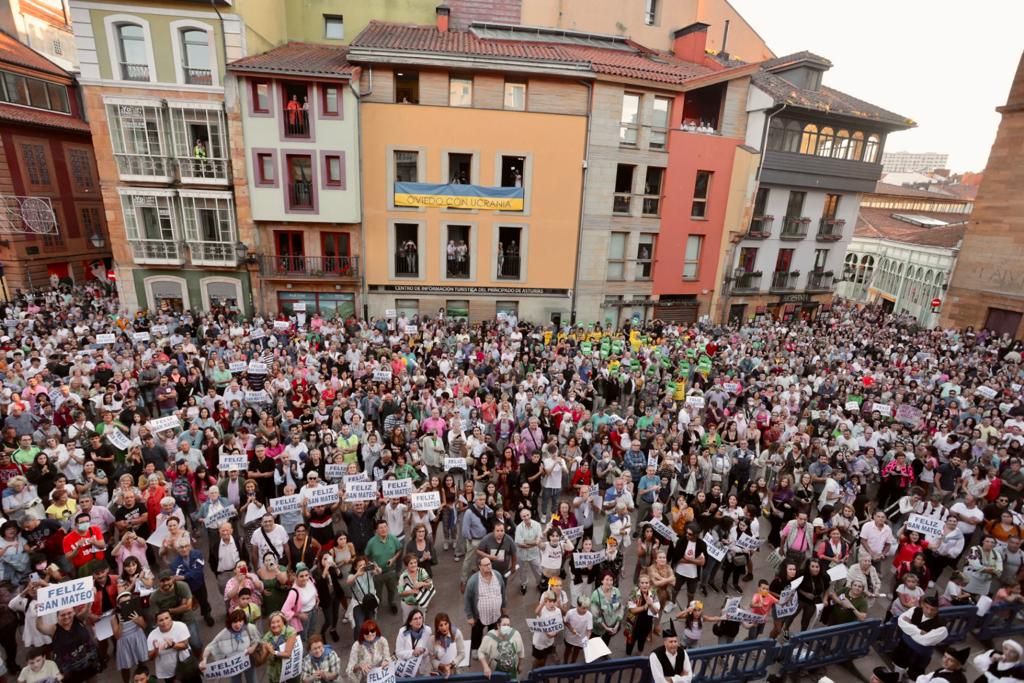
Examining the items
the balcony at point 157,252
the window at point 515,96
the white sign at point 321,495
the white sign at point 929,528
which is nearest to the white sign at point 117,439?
the white sign at point 321,495

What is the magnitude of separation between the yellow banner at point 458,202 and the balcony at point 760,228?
1309 cm

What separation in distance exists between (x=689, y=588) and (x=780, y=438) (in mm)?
5416

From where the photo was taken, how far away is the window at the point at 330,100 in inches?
835

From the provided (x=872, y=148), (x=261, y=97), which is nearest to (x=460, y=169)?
(x=261, y=97)

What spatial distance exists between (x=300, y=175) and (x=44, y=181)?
1881 centimetres

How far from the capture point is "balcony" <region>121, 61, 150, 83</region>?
65.9 feet

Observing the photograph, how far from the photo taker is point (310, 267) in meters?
23.0

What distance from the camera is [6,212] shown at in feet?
85.4

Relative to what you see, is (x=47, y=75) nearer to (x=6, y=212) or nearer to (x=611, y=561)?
(x=6, y=212)

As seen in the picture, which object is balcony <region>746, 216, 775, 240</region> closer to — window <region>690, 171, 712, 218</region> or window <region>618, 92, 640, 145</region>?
window <region>690, 171, 712, 218</region>

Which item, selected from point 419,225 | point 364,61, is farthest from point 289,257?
point 364,61

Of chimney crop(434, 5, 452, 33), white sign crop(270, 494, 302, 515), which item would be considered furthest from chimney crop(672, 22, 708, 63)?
white sign crop(270, 494, 302, 515)

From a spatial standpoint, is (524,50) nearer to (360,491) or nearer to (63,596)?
(360,491)

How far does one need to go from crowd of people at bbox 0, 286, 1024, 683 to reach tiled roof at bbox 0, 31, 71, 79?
68.5 ft
